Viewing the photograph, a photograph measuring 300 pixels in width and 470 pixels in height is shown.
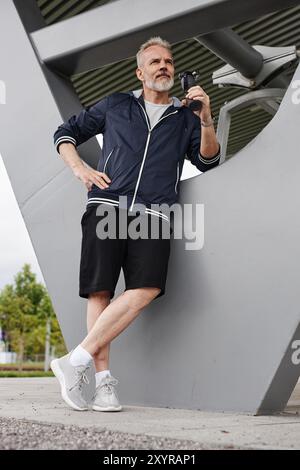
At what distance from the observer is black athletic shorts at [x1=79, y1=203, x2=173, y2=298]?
11.8 feet

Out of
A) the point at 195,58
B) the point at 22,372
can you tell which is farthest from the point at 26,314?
the point at 195,58

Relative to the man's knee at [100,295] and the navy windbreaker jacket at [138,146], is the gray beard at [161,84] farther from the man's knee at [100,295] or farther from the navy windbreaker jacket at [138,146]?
the man's knee at [100,295]

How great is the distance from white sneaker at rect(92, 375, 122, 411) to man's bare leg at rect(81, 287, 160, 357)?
177mm

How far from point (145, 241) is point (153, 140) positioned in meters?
0.62

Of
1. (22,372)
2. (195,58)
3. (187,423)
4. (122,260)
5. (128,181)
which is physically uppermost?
(195,58)

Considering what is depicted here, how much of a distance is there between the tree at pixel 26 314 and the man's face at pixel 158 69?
34028mm

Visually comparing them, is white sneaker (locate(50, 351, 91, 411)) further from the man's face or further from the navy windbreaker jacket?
A: the man's face

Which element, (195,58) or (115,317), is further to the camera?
(195,58)

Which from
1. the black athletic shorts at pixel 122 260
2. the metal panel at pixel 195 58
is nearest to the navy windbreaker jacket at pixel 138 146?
the black athletic shorts at pixel 122 260

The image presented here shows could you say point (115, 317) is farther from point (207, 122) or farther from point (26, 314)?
point (26, 314)

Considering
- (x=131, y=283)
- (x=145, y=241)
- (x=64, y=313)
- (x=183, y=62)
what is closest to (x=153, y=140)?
(x=145, y=241)

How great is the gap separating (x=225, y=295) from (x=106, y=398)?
0.85 m

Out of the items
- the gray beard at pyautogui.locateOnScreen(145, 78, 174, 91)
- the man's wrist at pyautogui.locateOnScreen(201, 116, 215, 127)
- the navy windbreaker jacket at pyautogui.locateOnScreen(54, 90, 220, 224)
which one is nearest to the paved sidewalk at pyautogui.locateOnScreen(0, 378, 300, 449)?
the navy windbreaker jacket at pyautogui.locateOnScreen(54, 90, 220, 224)

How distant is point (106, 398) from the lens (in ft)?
11.2
